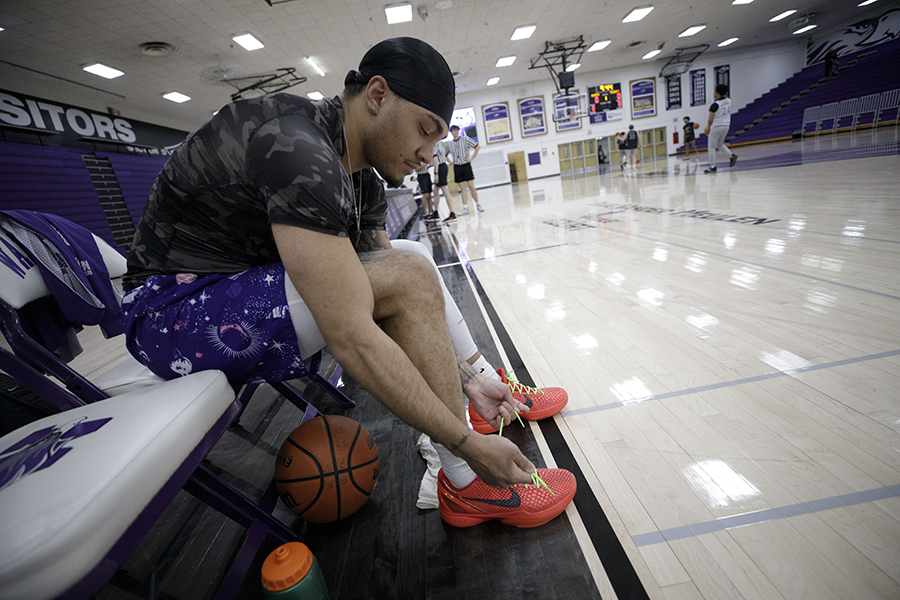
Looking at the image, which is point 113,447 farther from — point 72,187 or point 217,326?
point 72,187

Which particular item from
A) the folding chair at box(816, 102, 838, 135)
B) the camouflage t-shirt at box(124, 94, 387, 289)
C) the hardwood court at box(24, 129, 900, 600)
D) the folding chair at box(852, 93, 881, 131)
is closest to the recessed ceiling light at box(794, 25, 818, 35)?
the folding chair at box(816, 102, 838, 135)

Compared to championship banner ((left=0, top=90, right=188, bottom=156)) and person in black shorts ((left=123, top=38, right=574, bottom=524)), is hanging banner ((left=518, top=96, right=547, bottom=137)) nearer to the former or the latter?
championship banner ((left=0, top=90, right=188, bottom=156))

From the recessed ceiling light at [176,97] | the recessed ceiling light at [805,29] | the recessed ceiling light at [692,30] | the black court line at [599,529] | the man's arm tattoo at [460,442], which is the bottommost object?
the black court line at [599,529]

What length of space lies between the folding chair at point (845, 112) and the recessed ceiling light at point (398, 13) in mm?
14416

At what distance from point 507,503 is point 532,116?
19019 millimetres

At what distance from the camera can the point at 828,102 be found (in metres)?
14.8

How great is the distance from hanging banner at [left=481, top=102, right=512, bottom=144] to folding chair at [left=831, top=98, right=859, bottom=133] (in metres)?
11.2

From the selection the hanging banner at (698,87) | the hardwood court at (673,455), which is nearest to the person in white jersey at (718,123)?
the hardwood court at (673,455)

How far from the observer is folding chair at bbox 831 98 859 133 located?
13014mm

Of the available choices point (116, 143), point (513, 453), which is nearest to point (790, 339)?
point (513, 453)

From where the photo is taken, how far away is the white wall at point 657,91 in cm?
1727

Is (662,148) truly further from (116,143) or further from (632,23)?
(116,143)

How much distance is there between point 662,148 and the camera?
60.6 ft

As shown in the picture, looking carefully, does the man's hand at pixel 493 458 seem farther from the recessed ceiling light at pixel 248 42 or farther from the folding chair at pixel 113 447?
the recessed ceiling light at pixel 248 42
